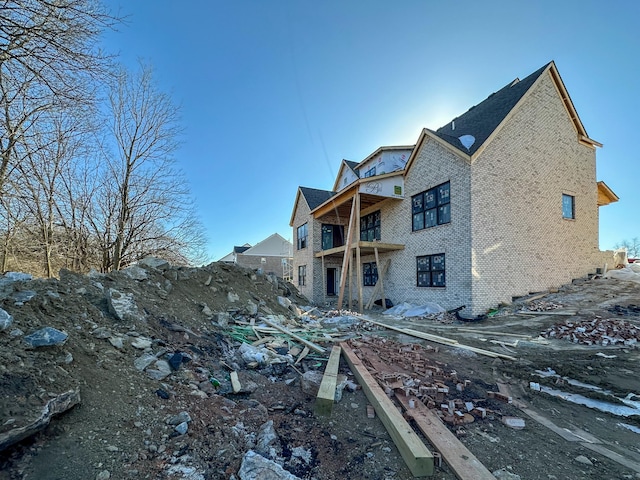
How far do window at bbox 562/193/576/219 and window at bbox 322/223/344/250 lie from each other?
36.2ft

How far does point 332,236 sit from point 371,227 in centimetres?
311

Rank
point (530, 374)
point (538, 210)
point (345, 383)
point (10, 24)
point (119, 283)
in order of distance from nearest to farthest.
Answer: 1. point (345, 383)
2. point (10, 24)
3. point (530, 374)
4. point (119, 283)
5. point (538, 210)

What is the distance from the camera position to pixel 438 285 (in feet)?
40.5

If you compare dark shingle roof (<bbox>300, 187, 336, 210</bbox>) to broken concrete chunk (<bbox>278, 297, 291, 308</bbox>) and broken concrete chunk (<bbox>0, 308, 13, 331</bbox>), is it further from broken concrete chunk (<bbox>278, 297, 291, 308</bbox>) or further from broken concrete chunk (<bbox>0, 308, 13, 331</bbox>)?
broken concrete chunk (<bbox>0, 308, 13, 331</bbox>)

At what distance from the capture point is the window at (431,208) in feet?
40.2

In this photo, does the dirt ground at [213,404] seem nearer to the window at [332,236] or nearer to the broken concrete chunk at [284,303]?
the broken concrete chunk at [284,303]

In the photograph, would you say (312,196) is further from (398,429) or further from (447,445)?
(447,445)

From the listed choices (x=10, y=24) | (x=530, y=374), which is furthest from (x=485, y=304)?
(x=10, y=24)

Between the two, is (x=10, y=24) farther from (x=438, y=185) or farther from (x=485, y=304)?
(x=485, y=304)

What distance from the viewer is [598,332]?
727cm

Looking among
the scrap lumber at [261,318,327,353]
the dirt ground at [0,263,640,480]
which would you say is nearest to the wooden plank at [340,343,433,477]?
the dirt ground at [0,263,640,480]

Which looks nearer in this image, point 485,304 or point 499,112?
point 485,304

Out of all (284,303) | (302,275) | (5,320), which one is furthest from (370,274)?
(5,320)

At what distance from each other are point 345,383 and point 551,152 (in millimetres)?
14009
